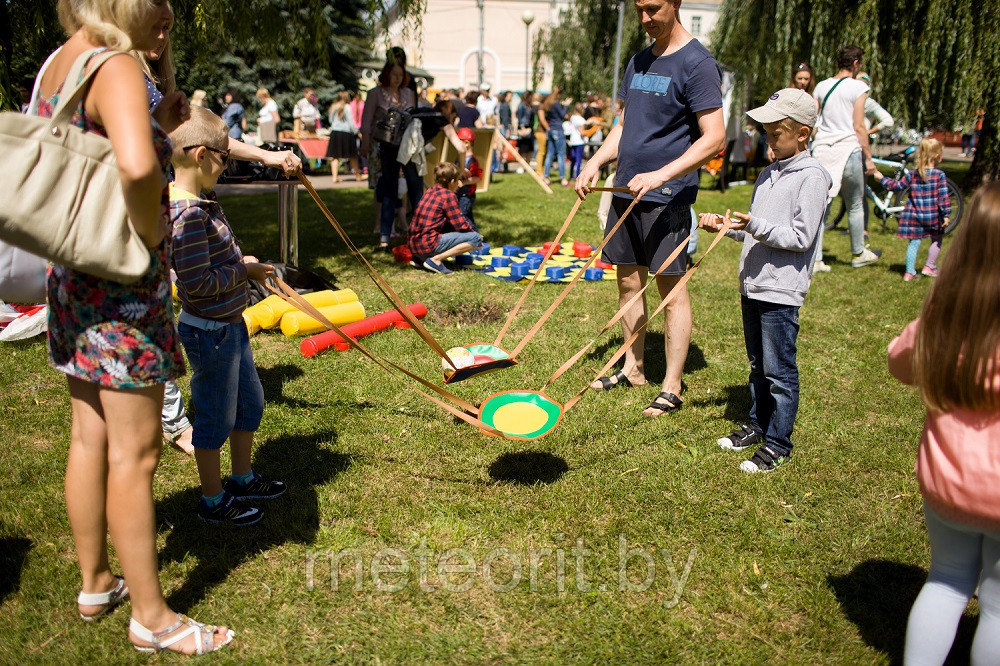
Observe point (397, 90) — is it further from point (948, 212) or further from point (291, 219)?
point (948, 212)

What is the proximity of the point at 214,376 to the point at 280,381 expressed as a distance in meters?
1.86

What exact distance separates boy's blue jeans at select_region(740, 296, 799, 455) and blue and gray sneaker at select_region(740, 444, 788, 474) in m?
0.04

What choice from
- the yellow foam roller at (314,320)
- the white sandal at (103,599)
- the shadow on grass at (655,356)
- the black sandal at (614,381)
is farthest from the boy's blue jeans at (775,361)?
the yellow foam roller at (314,320)

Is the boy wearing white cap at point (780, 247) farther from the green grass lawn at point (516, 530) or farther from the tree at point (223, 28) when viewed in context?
the tree at point (223, 28)

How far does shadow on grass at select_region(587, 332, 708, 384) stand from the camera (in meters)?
5.23

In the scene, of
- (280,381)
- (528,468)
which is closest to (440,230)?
(280,381)

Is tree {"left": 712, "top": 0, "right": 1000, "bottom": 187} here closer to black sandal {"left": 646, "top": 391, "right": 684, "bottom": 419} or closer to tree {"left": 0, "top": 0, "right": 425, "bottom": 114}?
tree {"left": 0, "top": 0, "right": 425, "bottom": 114}

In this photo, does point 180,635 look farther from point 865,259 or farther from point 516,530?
point 865,259

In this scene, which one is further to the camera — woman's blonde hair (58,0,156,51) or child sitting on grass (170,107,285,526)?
child sitting on grass (170,107,285,526)

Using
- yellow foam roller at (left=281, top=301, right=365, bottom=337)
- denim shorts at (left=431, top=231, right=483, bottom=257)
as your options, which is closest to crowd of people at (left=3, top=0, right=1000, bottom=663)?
yellow foam roller at (left=281, top=301, right=365, bottom=337)

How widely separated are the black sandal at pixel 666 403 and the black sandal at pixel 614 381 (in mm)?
370

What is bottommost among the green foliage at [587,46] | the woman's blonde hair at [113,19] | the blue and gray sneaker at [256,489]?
the blue and gray sneaker at [256,489]

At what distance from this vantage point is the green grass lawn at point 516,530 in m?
2.75

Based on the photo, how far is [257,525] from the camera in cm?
334
